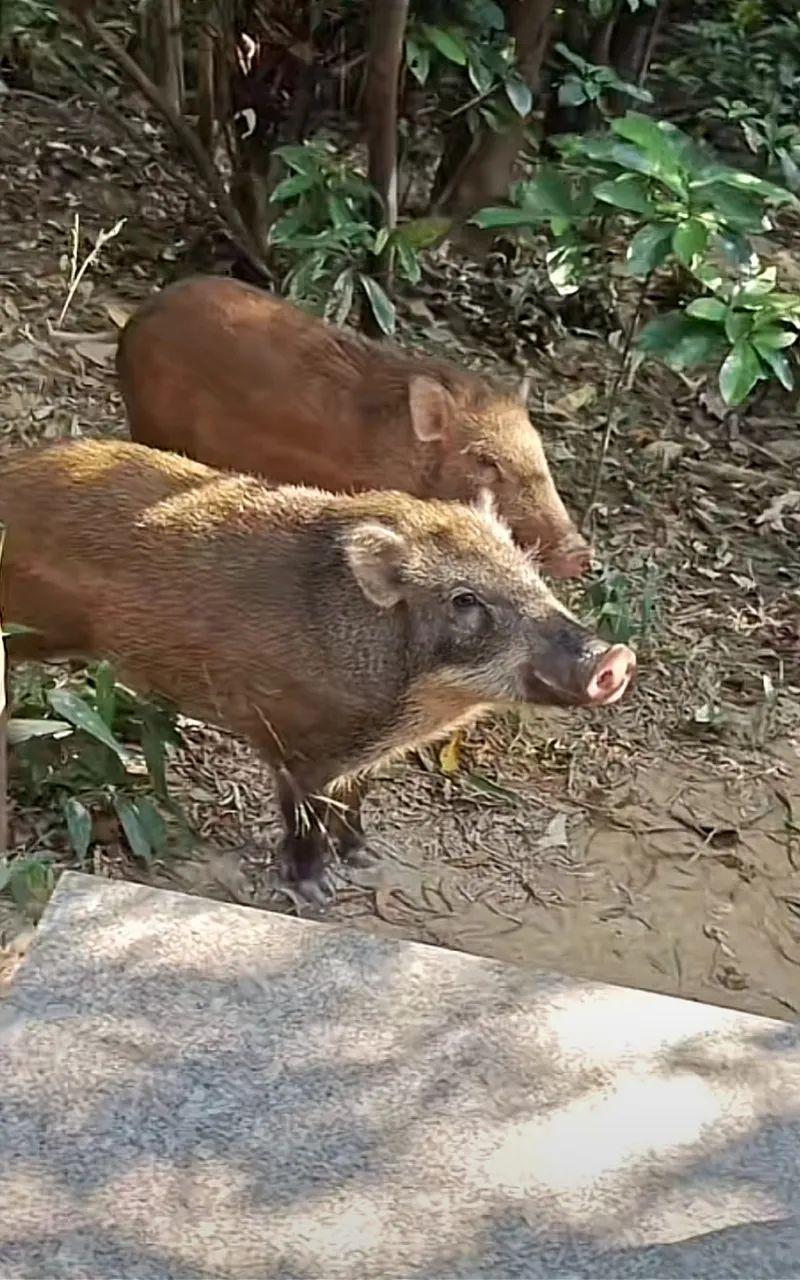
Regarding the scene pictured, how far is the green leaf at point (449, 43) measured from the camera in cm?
535

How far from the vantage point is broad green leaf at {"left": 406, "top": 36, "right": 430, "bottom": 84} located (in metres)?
5.39

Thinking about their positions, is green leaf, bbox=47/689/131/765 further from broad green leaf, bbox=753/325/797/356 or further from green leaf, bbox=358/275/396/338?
green leaf, bbox=358/275/396/338

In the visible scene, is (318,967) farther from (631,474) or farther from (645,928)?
(631,474)

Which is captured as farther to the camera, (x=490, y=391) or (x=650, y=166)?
(x=490, y=391)

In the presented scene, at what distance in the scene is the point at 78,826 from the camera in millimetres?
3725

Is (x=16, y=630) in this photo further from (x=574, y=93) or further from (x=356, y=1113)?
(x=574, y=93)

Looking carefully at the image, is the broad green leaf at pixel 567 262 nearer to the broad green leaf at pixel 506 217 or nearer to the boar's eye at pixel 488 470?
the broad green leaf at pixel 506 217

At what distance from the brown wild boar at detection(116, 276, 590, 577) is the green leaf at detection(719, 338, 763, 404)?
2.22 ft

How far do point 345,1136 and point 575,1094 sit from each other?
1.10ft

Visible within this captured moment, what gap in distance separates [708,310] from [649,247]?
0.76 ft

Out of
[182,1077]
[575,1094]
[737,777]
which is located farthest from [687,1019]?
[737,777]

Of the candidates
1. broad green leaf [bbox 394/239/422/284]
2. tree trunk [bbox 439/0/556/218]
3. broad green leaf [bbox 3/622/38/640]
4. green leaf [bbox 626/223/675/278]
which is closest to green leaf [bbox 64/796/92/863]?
broad green leaf [bbox 3/622/38/640]

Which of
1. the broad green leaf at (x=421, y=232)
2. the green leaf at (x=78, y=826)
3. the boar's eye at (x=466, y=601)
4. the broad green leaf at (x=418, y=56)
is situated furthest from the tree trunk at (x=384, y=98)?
the green leaf at (x=78, y=826)

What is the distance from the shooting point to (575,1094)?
265cm
